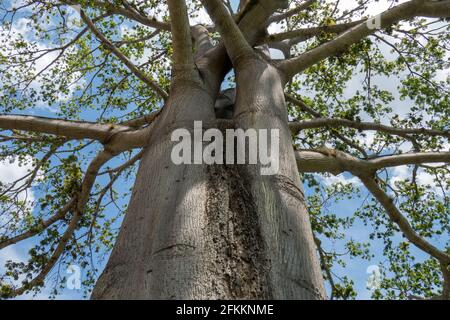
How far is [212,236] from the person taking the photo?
1865 millimetres

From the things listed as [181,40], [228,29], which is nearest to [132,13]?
[228,29]

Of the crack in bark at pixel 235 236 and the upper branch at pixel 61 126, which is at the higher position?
the upper branch at pixel 61 126

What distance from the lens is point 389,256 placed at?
6.18 meters

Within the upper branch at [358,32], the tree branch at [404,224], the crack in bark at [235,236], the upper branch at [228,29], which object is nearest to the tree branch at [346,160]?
the tree branch at [404,224]

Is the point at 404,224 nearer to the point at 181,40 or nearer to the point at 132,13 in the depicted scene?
the point at 181,40

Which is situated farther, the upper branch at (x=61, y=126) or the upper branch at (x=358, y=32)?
the upper branch at (x=358, y=32)

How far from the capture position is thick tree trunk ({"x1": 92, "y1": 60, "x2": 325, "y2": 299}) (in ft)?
5.37

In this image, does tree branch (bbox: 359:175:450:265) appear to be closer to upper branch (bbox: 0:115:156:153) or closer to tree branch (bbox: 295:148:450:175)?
tree branch (bbox: 295:148:450:175)

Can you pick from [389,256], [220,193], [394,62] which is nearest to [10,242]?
[220,193]

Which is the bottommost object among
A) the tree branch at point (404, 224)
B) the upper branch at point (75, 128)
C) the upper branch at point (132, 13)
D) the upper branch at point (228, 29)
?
the tree branch at point (404, 224)

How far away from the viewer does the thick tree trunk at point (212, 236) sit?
164cm

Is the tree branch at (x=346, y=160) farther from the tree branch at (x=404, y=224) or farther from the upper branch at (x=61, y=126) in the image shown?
the upper branch at (x=61, y=126)
